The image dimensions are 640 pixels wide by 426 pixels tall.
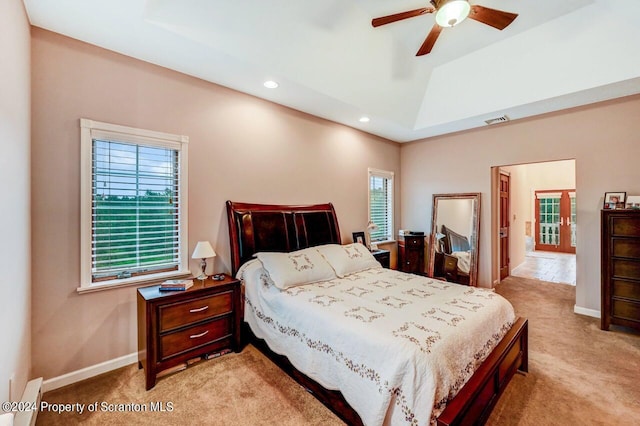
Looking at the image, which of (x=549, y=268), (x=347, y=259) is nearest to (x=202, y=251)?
(x=347, y=259)

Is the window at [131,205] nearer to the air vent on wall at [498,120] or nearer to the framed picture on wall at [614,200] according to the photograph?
the air vent on wall at [498,120]

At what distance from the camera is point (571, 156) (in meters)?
3.80

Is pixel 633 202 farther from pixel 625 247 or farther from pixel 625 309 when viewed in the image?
pixel 625 309

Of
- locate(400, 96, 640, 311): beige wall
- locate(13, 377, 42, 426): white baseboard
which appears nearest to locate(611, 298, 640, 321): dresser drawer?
locate(400, 96, 640, 311): beige wall

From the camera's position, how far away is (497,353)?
1.96 m

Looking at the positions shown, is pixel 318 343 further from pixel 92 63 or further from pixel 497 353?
pixel 92 63

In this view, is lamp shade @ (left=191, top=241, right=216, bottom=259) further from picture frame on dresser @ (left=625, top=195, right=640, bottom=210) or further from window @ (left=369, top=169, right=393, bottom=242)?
picture frame on dresser @ (left=625, top=195, right=640, bottom=210)

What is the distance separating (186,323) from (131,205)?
1.23 m

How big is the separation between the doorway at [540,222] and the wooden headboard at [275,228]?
12.1 ft

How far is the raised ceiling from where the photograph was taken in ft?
7.34

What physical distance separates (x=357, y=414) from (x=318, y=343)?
482 mm

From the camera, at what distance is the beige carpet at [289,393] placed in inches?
74.4

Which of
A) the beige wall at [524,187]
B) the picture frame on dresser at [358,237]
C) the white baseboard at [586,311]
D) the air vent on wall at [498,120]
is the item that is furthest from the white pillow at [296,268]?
the beige wall at [524,187]

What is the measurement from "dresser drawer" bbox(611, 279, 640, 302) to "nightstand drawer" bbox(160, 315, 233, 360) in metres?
4.39
